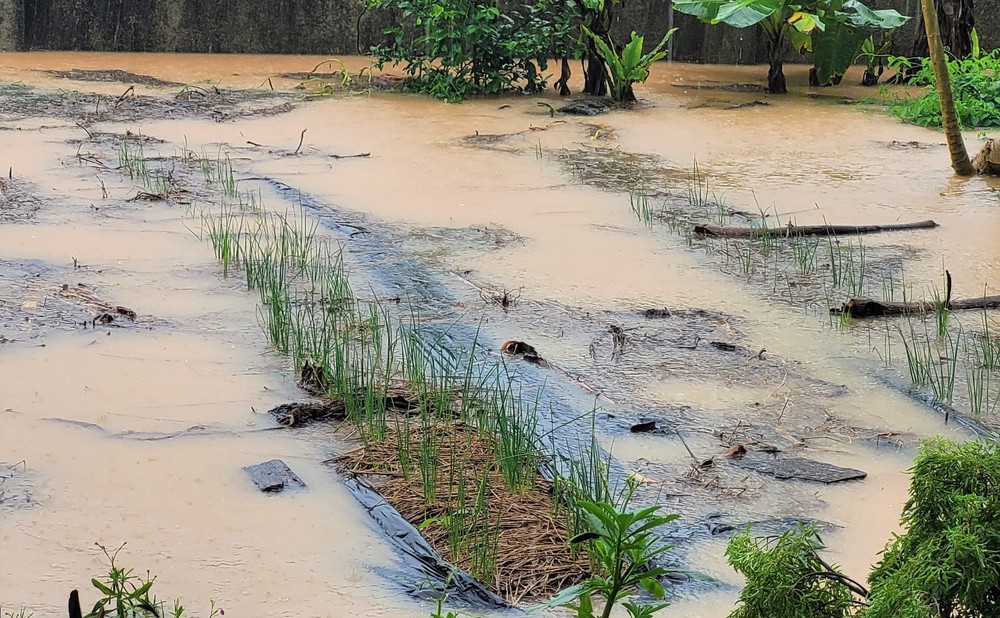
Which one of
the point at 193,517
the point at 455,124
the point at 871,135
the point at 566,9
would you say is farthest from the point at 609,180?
the point at 193,517

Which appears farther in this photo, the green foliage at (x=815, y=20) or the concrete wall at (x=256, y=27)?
the concrete wall at (x=256, y=27)

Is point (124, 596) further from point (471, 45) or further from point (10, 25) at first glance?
point (10, 25)

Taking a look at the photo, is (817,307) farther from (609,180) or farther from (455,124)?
(455,124)

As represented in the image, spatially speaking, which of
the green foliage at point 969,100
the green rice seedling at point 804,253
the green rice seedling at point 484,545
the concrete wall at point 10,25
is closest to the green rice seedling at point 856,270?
the green rice seedling at point 804,253

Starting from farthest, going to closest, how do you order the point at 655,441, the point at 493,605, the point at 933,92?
the point at 933,92, the point at 655,441, the point at 493,605

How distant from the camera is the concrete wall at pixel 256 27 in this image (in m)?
11.7

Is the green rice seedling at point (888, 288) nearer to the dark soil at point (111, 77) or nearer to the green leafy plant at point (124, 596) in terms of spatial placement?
the green leafy plant at point (124, 596)

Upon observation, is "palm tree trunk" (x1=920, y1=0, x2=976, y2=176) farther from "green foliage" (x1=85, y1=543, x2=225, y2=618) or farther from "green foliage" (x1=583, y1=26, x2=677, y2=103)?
"green foliage" (x1=85, y1=543, x2=225, y2=618)

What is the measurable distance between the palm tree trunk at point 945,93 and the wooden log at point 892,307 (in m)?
2.55

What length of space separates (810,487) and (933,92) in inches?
284

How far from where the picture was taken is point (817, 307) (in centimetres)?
448

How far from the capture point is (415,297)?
4512 millimetres

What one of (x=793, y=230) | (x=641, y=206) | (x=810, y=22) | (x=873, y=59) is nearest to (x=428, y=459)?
(x=793, y=230)

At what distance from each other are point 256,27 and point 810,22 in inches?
226
